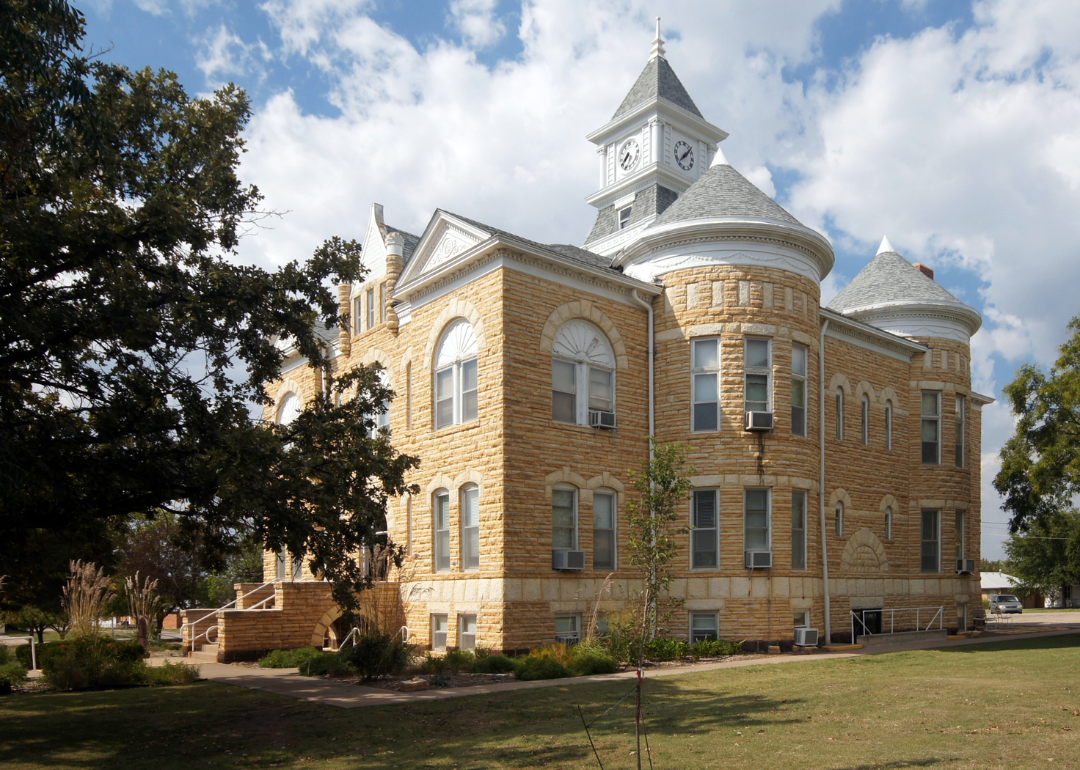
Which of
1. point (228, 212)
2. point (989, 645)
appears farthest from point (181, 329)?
point (989, 645)

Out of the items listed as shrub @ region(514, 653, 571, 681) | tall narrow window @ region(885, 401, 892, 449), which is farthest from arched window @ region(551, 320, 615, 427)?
tall narrow window @ region(885, 401, 892, 449)

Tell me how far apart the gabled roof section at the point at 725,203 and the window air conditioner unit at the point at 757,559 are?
309 inches

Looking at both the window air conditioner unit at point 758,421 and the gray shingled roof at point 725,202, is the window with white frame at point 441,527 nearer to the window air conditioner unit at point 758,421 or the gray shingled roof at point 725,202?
the window air conditioner unit at point 758,421

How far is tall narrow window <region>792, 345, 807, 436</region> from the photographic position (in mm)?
22297

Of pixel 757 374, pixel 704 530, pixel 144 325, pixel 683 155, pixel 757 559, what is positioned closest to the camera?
pixel 144 325

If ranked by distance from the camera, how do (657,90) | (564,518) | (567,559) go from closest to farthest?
(567,559) < (564,518) < (657,90)

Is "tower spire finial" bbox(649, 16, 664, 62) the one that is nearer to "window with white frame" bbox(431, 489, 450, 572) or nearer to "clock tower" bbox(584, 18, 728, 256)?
"clock tower" bbox(584, 18, 728, 256)

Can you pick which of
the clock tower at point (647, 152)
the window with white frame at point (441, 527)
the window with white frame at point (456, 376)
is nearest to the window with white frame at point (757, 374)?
the window with white frame at point (456, 376)

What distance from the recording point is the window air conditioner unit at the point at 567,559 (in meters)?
19.6

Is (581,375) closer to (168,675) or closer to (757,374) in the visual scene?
(757,374)

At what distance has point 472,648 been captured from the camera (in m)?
19.8

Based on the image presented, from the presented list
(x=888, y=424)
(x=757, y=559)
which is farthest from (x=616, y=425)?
(x=888, y=424)

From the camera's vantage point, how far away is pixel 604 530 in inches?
826

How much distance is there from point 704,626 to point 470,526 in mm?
5881
